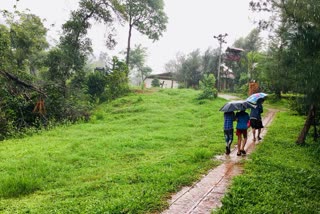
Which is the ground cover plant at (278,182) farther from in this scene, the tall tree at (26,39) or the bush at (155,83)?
the bush at (155,83)

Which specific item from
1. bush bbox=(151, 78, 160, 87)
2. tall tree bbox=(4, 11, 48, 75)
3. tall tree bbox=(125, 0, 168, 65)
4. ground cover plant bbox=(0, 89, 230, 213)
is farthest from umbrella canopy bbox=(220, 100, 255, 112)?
bush bbox=(151, 78, 160, 87)

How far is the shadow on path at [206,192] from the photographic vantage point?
16.5 ft

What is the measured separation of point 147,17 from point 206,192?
32.6m

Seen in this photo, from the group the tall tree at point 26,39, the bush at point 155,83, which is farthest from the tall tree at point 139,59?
the tall tree at point 26,39

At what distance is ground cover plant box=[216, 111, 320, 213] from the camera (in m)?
5.07

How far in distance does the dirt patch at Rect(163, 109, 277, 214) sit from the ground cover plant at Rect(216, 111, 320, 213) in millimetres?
243

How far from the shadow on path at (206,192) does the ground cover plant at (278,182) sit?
24cm

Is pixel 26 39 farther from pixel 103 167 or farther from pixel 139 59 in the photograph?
pixel 139 59

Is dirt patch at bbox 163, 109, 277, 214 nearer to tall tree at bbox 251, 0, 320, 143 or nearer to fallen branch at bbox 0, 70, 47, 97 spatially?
tall tree at bbox 251, 0, 320, 143

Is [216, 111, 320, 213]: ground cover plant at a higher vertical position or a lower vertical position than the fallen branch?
lower

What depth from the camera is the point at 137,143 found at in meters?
10.4

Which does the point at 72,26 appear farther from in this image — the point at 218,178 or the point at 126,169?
the point at 218,178

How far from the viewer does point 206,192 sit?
5.81 m

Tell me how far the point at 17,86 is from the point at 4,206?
11.2 meters
